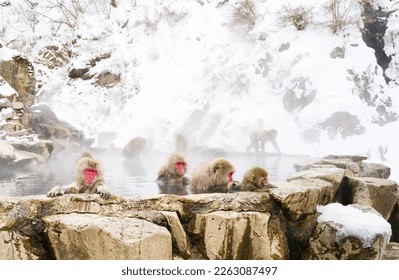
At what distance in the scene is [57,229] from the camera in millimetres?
1693

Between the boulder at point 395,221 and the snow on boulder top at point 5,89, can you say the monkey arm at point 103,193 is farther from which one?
the snow on boulder top at point 5,89

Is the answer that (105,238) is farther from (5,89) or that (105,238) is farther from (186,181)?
(5,89)

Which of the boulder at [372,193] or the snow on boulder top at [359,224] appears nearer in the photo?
the snow on boulder top at [359,224]

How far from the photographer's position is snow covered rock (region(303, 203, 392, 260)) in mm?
2020

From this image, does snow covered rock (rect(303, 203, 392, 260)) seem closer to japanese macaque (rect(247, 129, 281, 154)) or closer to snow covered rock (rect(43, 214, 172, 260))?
snow covered rock (rect(43, 214, 172, 260))

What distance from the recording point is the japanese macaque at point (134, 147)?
5.09 metres

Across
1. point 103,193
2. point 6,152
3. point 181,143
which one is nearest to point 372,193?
point 103,193

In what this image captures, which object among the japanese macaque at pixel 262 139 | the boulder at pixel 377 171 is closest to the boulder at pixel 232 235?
the boulder at pixel 377 171

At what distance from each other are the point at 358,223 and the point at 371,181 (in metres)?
0.83

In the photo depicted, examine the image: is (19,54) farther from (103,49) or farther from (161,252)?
(161,252)

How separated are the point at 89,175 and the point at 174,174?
0.97 m

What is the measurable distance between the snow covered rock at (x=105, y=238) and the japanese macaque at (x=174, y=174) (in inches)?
39.3

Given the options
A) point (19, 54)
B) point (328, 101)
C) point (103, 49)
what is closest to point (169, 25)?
point (103, 49)

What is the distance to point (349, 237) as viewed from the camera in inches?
80.7
